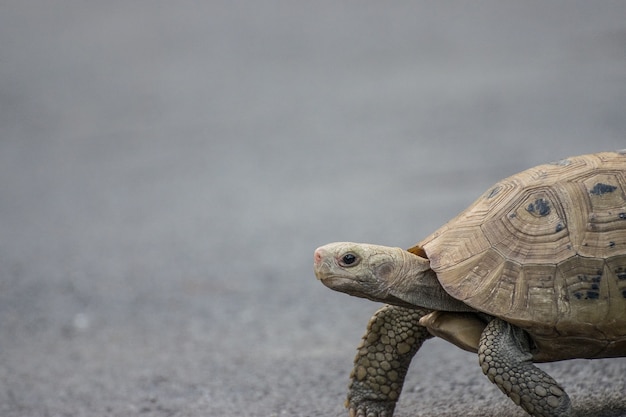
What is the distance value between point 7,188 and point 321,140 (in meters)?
5.07

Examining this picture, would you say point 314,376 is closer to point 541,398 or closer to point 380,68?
point 541,398

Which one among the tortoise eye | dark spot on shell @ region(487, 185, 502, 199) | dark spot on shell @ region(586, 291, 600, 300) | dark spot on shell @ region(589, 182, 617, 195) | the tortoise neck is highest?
dark spot on shell @ region(487, 185, 502, 199)

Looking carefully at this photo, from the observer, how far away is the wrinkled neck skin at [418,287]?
4.09 m

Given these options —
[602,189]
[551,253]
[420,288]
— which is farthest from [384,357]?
[602,189]

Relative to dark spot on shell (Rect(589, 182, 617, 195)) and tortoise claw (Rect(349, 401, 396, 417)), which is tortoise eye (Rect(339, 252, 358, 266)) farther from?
dark spot on shell (Rect(589, 182, 617, 195))

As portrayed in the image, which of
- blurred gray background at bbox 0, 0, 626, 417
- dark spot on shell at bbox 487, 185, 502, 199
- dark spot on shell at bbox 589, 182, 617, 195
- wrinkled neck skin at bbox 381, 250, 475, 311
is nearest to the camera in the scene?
dark spot on shell at bbox 589, 182, 617, 195

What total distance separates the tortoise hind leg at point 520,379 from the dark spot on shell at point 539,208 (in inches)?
21.7

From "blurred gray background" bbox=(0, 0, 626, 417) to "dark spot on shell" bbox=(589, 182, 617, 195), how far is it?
113 cm

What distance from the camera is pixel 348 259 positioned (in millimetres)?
4023

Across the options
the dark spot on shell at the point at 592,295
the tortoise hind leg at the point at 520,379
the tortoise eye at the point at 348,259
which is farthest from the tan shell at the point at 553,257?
the tortoise eye at the point at 348,259

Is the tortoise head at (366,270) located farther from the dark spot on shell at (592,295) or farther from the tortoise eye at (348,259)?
the dark spot on shell at (592,295)

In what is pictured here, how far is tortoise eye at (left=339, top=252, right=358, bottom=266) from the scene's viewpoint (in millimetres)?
4018

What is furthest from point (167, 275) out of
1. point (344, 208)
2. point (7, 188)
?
point (7, 188)

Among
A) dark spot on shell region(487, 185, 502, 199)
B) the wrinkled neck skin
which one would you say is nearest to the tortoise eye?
the wrinkled neck skin
